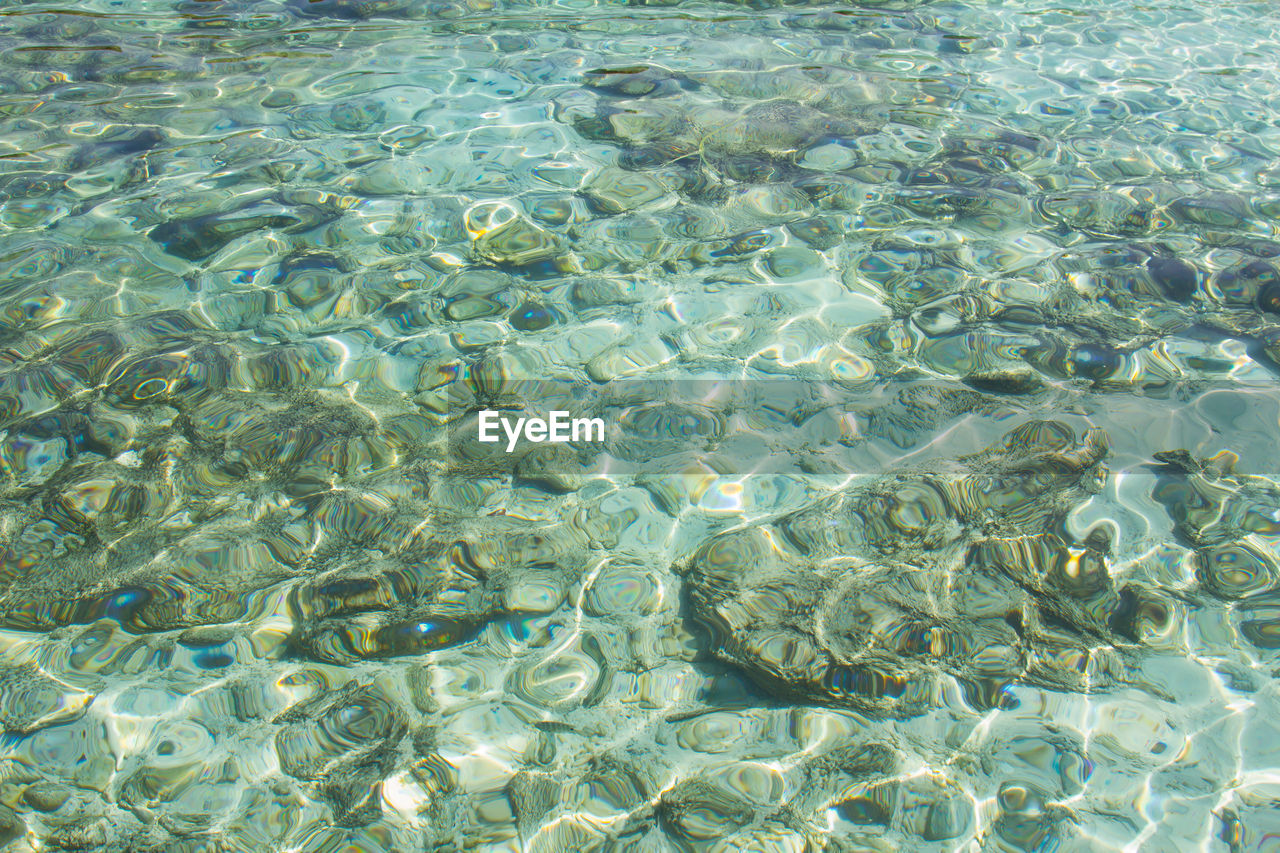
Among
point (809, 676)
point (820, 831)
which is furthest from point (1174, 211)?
point (820, 831)

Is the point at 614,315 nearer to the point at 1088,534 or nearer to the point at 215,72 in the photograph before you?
the point at 1088,534

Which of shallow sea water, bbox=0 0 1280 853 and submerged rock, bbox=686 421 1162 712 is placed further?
submerged rock, bbox=686 421 1162 712

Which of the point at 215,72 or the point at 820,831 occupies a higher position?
the point at 215,72

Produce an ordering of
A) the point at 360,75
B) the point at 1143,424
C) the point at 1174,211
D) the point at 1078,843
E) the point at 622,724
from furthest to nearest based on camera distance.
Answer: the point at 360,75, the point at 1174,211, the point at 1143,424, the point at 622,724, the point at 1078,843

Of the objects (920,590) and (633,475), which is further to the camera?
(633,475)

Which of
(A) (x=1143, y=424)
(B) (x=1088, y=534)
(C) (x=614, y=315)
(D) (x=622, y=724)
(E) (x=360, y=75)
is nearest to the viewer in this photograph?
(D) (x=622, y=724)

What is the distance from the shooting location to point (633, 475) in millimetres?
3070

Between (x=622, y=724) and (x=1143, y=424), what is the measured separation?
89.8 inches

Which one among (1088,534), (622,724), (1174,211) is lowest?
(622,724)

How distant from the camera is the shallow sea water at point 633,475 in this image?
2191 mm

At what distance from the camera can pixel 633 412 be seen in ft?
10.8

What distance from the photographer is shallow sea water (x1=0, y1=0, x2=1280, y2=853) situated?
2191mm

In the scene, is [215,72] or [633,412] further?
[215,72]

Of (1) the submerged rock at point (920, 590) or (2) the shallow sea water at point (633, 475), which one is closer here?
(2) the shallow sea water at point (633, 475)
